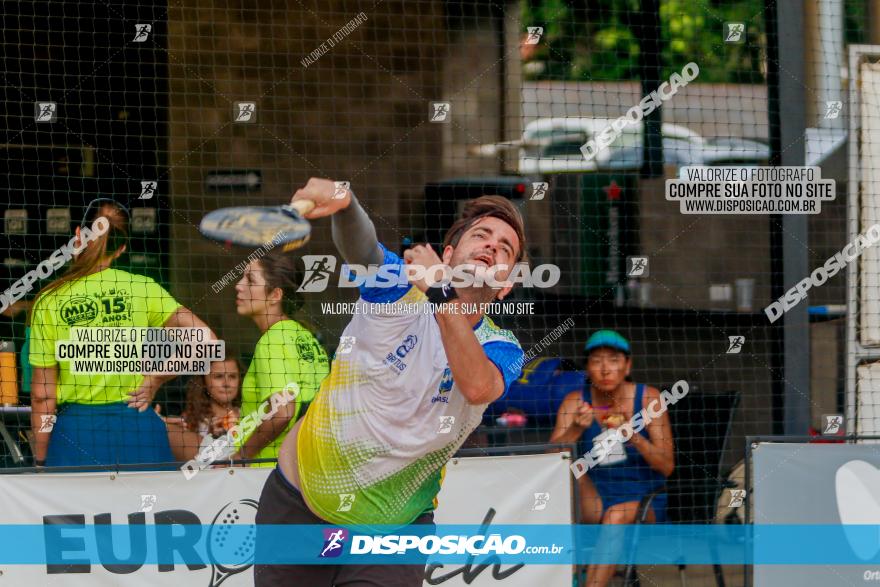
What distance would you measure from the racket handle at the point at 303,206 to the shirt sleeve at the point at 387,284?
3.50 feet

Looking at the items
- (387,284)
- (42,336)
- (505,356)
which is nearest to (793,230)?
(505,356)

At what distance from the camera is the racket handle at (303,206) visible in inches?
133

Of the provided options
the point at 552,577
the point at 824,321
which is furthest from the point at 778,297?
the point at 552,577

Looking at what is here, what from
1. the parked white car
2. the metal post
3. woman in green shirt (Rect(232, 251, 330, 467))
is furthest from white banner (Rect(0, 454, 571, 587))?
the parked white car

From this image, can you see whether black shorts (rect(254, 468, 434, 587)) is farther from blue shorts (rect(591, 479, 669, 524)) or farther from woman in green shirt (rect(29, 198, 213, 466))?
blue shorts (rect(591, 479, 669, 524))

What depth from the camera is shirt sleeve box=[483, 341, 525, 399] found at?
467 cm

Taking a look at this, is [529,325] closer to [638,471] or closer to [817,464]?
[638,471]

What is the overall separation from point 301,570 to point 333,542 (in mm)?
184

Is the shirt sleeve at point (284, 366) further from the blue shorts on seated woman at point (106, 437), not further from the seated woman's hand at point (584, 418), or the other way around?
the seated woman's hand at point (584, 418)

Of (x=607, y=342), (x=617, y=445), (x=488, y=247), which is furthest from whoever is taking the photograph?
(x=607, y=342)

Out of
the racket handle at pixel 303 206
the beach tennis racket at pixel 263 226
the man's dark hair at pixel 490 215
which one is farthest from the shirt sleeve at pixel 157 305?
the racket handle at pixel 303 206

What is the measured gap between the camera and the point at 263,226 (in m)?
3.66

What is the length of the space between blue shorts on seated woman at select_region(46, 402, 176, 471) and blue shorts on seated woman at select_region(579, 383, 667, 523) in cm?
235

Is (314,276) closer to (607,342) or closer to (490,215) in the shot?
(607,342)
